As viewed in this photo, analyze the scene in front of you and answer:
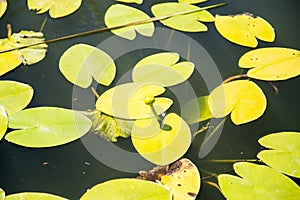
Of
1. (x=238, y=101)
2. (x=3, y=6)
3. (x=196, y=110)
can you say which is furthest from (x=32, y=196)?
(x=3, y=6)

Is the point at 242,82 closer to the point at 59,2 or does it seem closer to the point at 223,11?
the point at 223,11

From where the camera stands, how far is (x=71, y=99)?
1.04 metres

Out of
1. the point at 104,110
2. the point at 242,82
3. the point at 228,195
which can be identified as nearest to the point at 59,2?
the point at 104,110

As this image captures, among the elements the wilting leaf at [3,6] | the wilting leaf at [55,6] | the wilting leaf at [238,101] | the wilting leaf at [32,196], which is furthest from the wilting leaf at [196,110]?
the wilting leaf at [3,6]

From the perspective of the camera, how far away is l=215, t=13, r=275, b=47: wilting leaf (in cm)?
117

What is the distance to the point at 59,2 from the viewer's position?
1.26 metres

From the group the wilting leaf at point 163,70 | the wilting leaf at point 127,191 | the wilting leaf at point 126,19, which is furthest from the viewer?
the wilting leaf at point 126,19

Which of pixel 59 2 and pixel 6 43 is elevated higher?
pixel 59 2

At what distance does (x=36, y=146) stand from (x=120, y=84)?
26 cm

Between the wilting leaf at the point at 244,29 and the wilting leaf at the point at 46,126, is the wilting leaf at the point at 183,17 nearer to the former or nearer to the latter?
the wilting leaf at the point at 244,29

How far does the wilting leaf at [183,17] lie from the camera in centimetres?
120

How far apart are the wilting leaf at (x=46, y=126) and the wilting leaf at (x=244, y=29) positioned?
0.48 metres

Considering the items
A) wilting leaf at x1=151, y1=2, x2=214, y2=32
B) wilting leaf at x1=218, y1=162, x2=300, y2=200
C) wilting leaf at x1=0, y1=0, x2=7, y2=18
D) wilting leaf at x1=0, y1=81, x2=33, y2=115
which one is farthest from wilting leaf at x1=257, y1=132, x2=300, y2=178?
wilting leaf at x1=0, y1=0, x2=7, y2=18

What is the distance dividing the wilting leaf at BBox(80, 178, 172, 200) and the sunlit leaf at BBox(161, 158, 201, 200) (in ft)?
0.06
